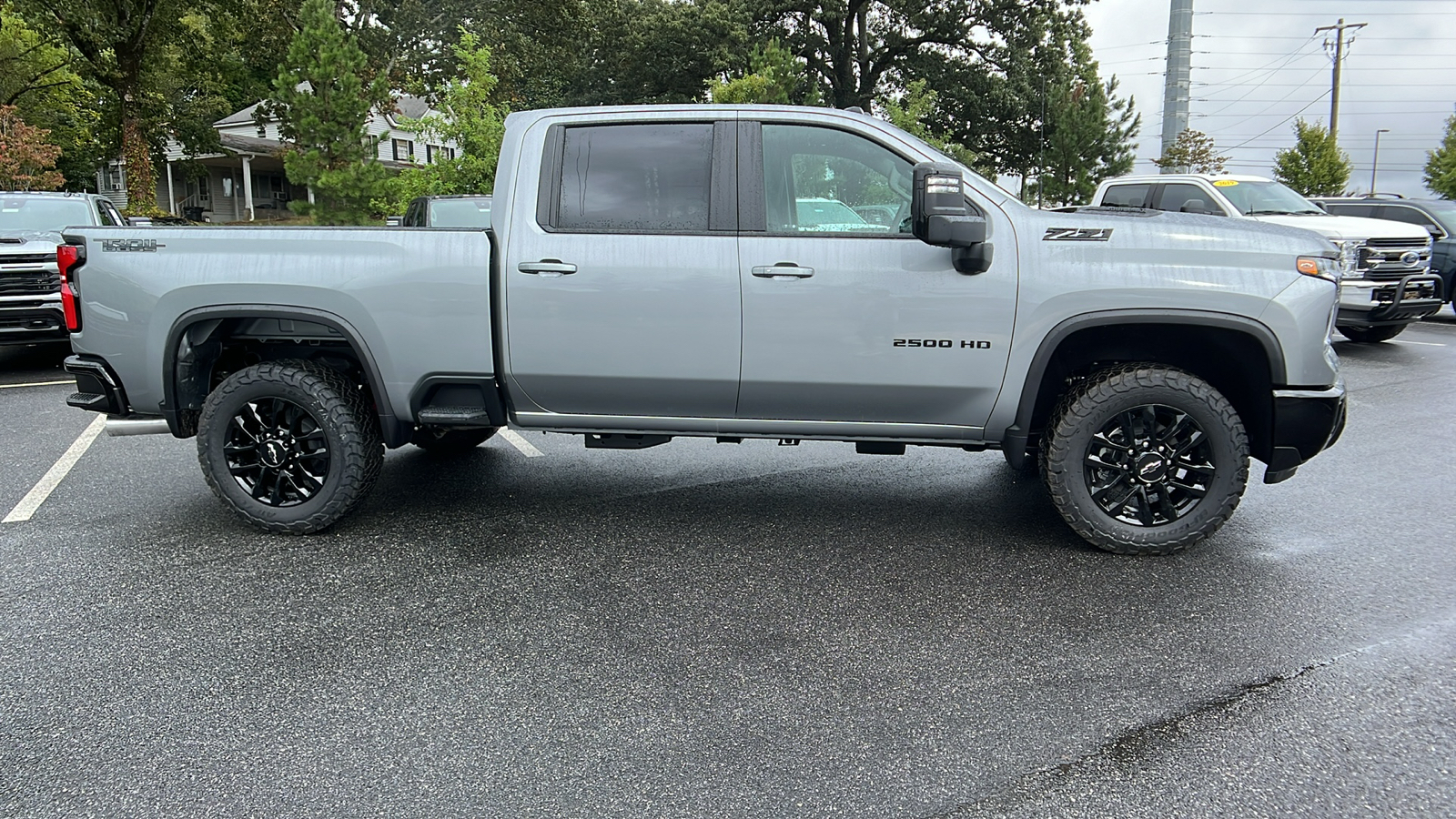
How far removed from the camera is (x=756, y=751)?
2.88m

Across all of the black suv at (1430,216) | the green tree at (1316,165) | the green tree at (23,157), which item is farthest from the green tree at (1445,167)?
the green tree at (23,157)

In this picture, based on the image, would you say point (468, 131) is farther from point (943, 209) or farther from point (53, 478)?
point (943, 209)

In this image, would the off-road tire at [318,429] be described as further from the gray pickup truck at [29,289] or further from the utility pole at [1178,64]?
the utility pole at [1178,64]

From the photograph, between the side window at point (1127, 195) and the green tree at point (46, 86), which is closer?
the side window at point (1127, 195)

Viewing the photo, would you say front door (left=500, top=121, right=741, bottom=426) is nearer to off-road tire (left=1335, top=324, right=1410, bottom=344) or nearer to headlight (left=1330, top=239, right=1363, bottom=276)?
headlight (left=1330, top=239, right=1363, bottom=276)

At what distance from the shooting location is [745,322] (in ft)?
14.5

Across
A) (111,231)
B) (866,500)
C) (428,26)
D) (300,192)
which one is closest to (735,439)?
(866,500)

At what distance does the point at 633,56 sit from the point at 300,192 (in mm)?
22464

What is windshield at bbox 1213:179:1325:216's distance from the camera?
12.1 metres

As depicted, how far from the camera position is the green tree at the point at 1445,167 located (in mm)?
35875

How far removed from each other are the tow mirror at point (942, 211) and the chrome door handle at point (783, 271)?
51 cm

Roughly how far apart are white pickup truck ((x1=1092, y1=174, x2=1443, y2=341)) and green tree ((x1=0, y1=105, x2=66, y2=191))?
87.2 ft

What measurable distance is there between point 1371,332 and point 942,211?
35.4ft

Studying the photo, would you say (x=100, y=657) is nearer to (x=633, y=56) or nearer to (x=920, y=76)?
(x=920, y=76)
